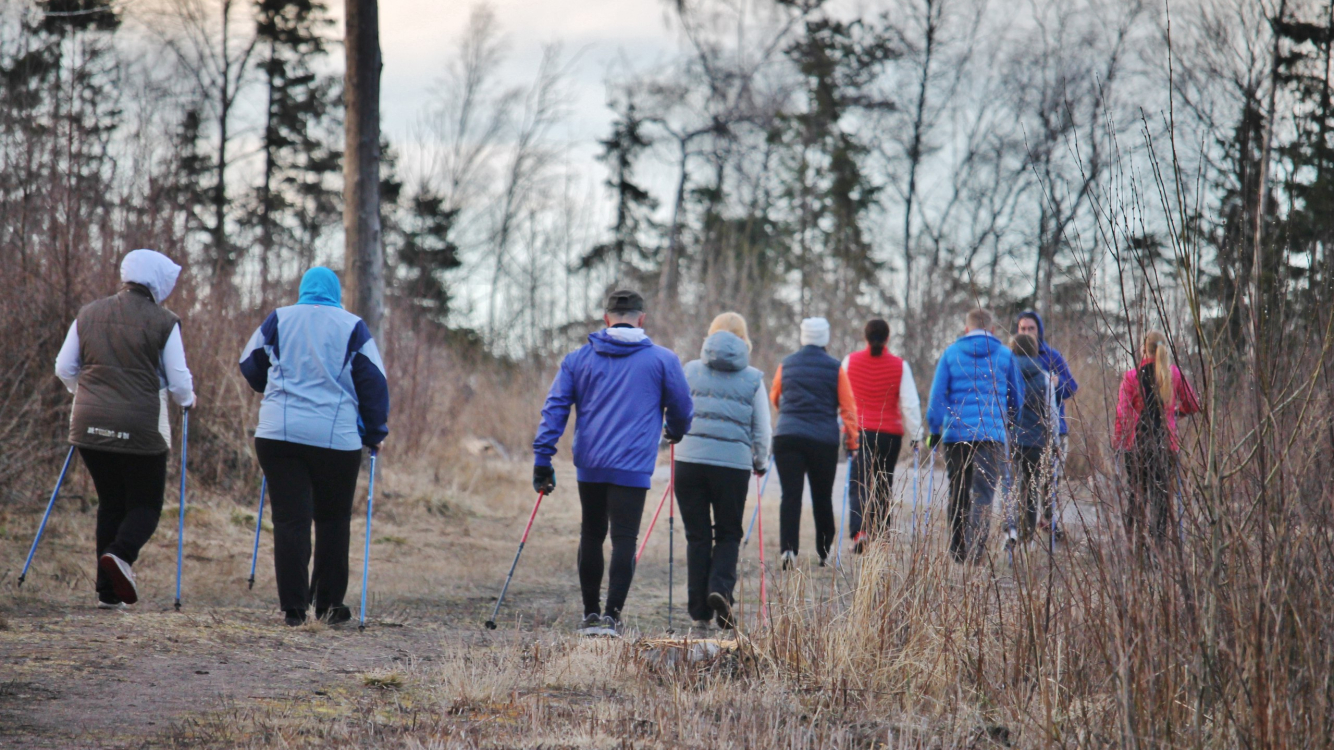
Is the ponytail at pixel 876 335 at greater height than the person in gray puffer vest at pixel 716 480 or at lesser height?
greater

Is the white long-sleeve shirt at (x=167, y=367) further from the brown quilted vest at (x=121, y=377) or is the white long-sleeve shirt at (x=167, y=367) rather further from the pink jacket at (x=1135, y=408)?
the pink jacket at (x=1135, y=408)

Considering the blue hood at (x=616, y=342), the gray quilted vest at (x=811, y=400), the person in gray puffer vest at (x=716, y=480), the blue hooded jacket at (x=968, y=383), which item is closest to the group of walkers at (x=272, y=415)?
the blue hood at (x=616, y=342)

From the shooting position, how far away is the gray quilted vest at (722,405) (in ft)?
22.1

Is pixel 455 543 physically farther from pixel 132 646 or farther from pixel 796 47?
pixel 796 47

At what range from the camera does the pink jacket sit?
351 centimetres

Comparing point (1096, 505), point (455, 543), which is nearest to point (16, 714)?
point (1096, 505)

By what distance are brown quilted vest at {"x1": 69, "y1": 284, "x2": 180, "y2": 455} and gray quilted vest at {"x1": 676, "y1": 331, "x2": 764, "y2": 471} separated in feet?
9.72

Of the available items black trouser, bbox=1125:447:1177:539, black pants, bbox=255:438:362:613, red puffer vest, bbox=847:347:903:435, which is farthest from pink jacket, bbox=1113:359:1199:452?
red puffer vest, bbox=847:347:903:435

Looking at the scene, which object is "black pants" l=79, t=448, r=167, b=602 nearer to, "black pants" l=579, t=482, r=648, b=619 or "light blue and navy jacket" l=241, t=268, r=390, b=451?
"light blue and navy jacket" l=241, t=268, r=390, b=451

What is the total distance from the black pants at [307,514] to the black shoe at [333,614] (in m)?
0.03

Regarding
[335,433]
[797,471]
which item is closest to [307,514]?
[335,433]

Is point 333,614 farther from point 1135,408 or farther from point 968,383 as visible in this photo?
point 968,383

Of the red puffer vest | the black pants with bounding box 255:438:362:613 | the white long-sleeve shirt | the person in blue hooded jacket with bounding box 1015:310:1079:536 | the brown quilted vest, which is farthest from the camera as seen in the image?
the red puffer vest

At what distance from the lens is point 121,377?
6.23 meters
